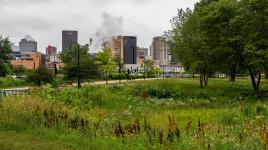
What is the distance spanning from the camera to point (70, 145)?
12.3 meters

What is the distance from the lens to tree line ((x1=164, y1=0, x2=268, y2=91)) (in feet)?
132

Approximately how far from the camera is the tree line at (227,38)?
132ft

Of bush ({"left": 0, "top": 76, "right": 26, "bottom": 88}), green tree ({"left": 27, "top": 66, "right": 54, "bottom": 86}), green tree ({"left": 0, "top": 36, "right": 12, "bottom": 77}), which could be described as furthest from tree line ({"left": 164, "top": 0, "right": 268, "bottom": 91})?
green tree ({"left": 0, "top": 36, "right": 12, "bottom": 77})

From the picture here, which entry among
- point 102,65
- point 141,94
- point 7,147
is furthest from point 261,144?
point 102,65

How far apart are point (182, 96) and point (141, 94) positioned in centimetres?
293

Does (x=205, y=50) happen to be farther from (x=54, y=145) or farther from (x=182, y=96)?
(x=54, y=145)

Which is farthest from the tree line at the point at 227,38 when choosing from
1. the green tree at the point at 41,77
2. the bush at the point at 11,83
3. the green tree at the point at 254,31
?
the bush at the point at 11,83

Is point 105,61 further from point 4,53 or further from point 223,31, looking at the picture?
point 223,31

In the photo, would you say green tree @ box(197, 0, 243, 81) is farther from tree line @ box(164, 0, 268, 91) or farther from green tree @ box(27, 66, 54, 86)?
green tree @ box(27, 66, 54, 86)

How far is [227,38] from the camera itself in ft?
139

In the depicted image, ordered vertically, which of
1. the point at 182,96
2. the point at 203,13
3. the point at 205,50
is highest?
the point at 203,13

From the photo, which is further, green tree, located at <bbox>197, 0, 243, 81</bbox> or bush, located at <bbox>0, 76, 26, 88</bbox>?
bush, located at <bbox>0, 76, 26, 88</bbox>

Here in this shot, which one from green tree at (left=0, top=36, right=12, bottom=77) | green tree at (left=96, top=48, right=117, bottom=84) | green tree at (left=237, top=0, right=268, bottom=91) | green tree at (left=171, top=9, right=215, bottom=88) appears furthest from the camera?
green tree at (left=0, top=36, right=12, bottom=77)

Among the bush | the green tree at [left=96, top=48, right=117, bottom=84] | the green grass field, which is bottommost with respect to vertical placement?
the bush
